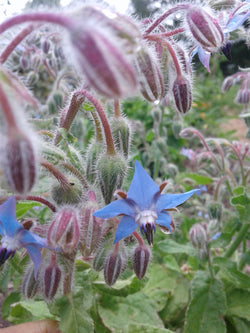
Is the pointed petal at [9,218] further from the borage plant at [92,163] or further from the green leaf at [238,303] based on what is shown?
the green leaf at [238,303]

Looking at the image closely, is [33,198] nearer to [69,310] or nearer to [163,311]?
[69,310]

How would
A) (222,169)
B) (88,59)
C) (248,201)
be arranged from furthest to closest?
1. (222,169)
2. (248,201)
3. (88,59)

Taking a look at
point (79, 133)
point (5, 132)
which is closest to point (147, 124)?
point (79, 133)

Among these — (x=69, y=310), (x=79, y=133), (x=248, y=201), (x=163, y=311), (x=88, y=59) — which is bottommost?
(x=163, y=311)

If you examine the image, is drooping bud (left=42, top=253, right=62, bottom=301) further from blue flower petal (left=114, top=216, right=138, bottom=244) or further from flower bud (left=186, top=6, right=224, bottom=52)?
flower bud (left=186, top=6, right=224, bottom=52)

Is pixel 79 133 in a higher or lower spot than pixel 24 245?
higher

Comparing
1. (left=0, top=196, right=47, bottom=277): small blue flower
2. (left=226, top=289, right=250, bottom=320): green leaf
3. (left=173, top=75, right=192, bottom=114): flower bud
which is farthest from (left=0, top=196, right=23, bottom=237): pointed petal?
(left=226, top=289, right=250, bottom=320): green leaf
